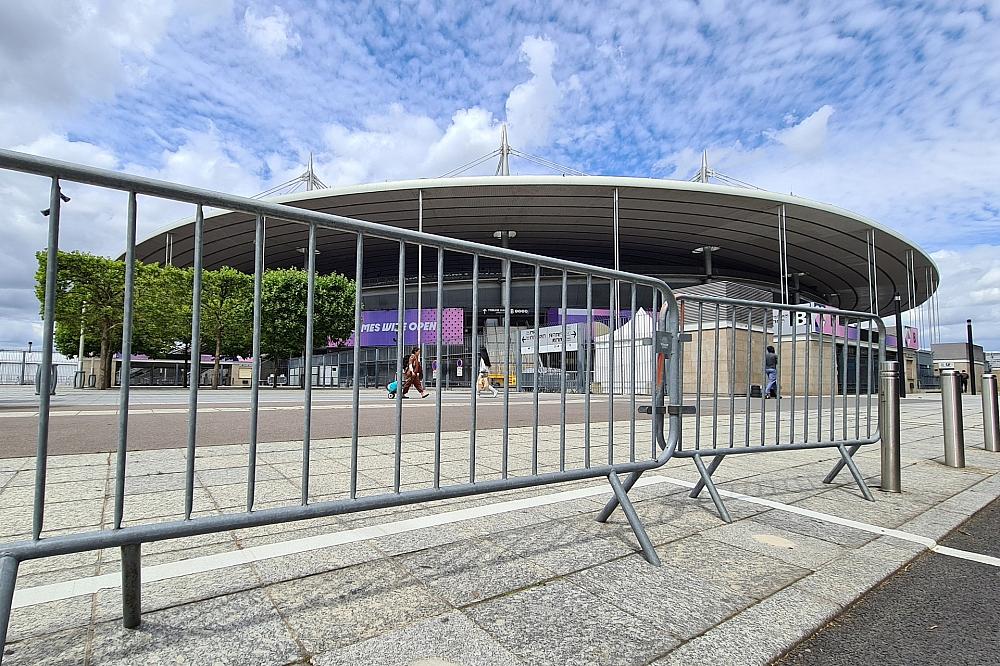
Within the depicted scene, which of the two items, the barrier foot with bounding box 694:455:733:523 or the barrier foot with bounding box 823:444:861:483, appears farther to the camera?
the barrier foot with bounding box 823:444:861:483

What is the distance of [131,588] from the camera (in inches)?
71.9

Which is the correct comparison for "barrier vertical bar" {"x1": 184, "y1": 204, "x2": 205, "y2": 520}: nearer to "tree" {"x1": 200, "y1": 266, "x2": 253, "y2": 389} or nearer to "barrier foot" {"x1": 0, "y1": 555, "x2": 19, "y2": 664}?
"barrier foot" {"x1": 0, "y1": 555, "x2": 19, "y2": 664}

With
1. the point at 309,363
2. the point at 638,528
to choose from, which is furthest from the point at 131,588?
the point at 638,528

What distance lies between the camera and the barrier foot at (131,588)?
5.95 feet

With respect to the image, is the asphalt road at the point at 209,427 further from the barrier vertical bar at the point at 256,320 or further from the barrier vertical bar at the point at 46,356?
the barrier vertical bar at the point at 46,356

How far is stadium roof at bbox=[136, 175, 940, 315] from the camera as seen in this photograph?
34219mm

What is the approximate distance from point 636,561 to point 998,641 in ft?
4.33

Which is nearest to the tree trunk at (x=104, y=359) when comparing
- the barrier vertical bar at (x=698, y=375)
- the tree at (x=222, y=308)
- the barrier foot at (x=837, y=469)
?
the tree at (x=222, y=308)

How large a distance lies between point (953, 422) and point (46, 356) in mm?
7340

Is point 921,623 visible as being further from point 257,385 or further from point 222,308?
point 222,308

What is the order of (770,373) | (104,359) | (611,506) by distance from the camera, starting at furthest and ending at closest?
(104,359) → (770,373) → (611,506)

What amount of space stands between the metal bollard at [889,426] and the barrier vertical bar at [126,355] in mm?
5059

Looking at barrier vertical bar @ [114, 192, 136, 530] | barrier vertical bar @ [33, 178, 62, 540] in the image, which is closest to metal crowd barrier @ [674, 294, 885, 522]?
barrier vertical bar @ [114, 192, 136, 530]

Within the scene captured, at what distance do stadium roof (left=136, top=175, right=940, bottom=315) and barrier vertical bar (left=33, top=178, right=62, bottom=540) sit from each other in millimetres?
26630
